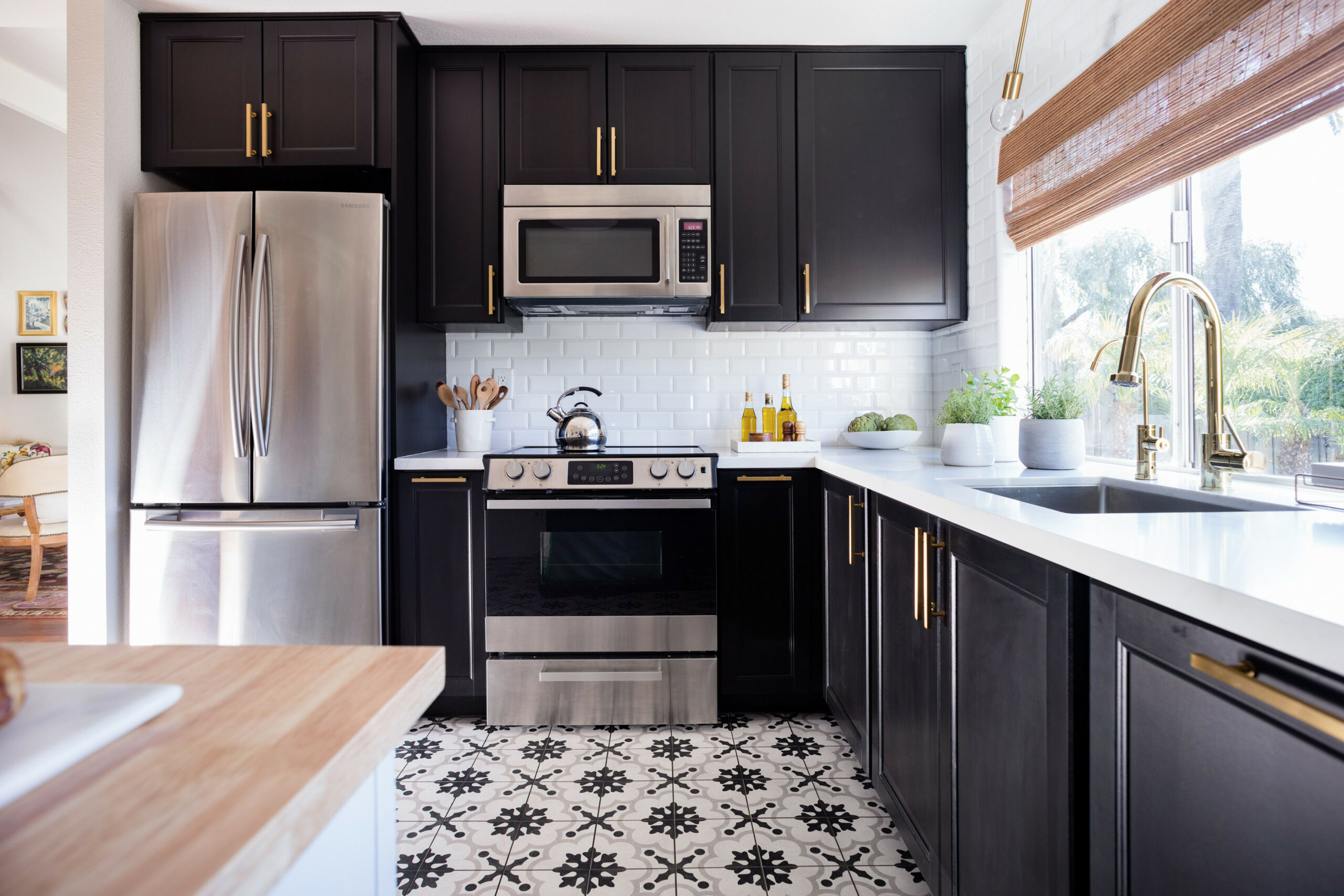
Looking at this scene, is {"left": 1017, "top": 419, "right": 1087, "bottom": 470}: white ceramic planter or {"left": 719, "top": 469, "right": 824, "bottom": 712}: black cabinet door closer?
{"left": 1017, "top": 419, "right": 1087, "bottom": 470}: white ceramic planter

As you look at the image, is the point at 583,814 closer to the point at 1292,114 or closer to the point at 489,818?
the point at 489,818

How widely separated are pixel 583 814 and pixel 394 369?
1.61 metres

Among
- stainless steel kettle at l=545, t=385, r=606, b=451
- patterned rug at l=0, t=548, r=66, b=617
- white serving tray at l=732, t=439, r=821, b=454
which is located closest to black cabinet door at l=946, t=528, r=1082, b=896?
white serving tray at l=732, t=439, r=821, b=454

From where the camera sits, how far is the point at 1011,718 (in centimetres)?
109

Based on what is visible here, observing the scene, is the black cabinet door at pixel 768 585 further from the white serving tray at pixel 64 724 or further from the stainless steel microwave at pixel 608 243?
the white serving tray at pixel 64 724

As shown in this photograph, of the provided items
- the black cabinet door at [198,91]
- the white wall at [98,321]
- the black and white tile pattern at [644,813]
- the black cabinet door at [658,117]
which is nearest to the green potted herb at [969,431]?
the black and white tile pattern at [644,813]

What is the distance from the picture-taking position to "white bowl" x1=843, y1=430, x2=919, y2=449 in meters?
2.75

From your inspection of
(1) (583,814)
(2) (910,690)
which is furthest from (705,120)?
(1) (583,814)

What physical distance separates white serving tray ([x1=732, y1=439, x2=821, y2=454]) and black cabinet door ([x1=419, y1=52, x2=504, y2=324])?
1.16m

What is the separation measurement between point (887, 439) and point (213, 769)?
2.64 meters

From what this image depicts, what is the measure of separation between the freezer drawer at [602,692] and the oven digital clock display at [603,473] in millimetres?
633

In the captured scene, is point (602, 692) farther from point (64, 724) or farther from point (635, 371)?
point (64, 724)

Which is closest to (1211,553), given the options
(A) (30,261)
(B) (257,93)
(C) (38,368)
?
(B) (257,93)

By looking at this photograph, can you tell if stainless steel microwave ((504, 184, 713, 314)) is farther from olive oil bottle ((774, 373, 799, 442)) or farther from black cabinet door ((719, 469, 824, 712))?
black cabinet door ((719, 469, 824, 712))
